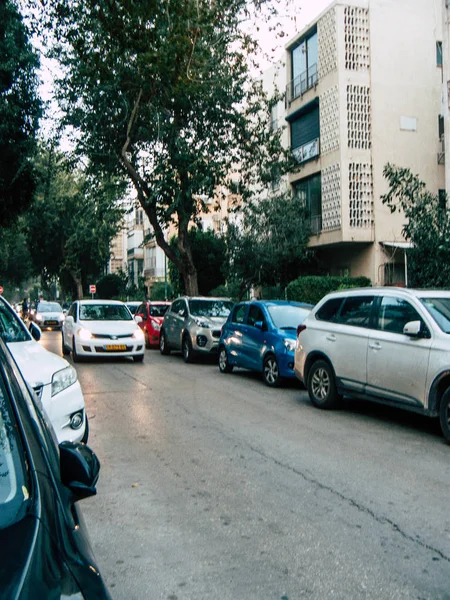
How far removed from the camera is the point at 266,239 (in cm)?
2766

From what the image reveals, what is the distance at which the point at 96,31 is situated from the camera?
16.8 meters

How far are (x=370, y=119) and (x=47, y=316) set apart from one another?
20.5 meters

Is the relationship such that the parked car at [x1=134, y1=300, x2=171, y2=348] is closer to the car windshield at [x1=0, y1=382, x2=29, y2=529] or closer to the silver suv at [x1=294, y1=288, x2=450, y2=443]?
the silver suv at [x1=294, y1=288, x2=450, y2=443]

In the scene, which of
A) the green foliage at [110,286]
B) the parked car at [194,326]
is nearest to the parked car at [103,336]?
the parked car at [194,326]

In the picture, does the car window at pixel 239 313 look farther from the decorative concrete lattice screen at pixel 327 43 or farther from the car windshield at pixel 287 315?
the decorative concrete lattice screen at pixel 327 43

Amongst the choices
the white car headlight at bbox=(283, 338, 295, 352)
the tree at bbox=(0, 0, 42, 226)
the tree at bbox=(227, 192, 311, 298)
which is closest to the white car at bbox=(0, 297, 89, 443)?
the white car headlight at bbox=(283, 338, 295, 352)

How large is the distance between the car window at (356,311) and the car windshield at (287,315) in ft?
11.4

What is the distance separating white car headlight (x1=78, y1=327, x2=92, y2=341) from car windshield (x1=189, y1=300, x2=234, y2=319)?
2944mm

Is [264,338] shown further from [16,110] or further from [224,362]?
[16,110]

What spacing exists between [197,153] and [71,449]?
872 inches

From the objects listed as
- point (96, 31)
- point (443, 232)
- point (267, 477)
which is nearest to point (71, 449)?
point (267, 477)

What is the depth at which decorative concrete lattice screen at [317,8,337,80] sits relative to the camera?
27.4 metres

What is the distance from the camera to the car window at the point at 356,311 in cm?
938

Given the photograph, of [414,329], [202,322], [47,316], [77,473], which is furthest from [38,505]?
[47,316]
